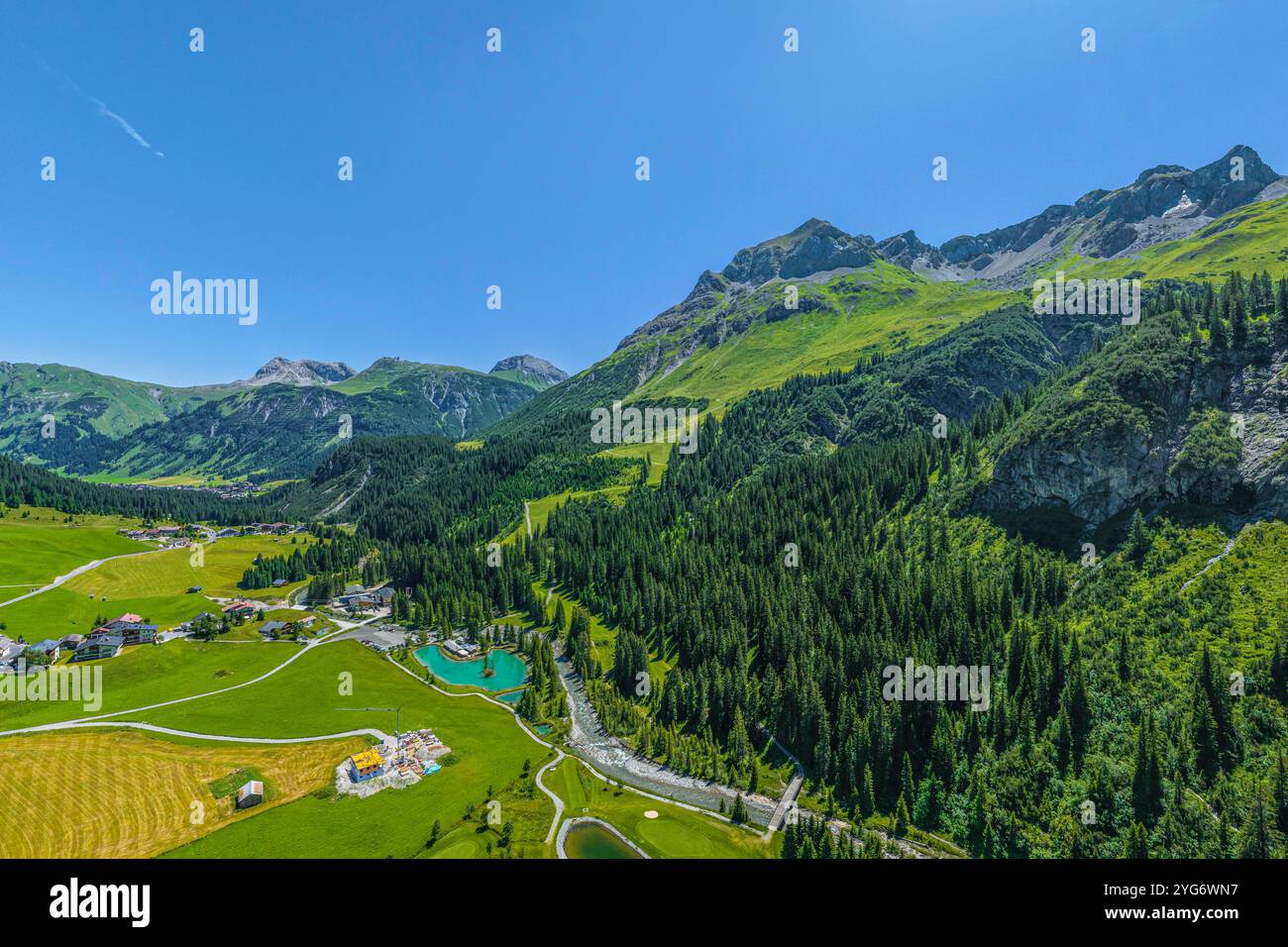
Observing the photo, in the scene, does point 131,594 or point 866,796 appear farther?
point 131,594

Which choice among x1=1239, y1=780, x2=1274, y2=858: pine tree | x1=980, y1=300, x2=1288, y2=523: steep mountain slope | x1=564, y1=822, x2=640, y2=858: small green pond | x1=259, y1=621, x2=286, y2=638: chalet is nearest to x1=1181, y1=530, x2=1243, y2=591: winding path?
x1=980, y1=300, x2=1288, y2=523: steep mountain slope


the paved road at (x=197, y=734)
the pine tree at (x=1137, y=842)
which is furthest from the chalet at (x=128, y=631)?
the pine tree at (x=1137, y=842)

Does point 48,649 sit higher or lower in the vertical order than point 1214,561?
lower

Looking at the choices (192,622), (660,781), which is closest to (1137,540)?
(660,781)

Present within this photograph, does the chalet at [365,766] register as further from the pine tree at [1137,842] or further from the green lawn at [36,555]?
the green lawn at [36,555]

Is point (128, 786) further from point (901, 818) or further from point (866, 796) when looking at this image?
point (901, 818)

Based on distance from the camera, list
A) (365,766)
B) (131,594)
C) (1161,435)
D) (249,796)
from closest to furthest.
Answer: (249,796) < (365,766) < (1161,435) < (131,594)

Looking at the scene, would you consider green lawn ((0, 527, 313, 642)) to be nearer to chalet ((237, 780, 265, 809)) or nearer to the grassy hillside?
the grassy hillside
